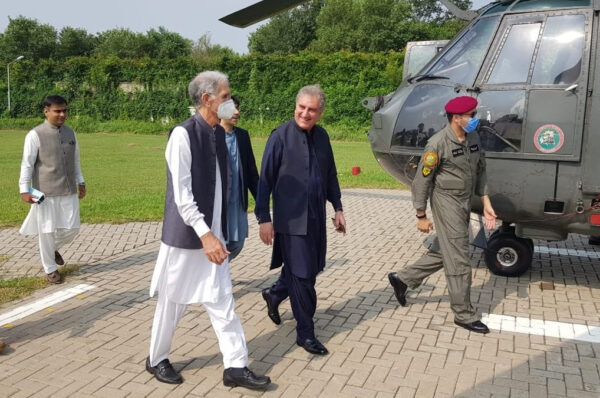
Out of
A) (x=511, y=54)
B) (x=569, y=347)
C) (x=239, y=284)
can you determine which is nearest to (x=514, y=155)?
(x=511, y=54)

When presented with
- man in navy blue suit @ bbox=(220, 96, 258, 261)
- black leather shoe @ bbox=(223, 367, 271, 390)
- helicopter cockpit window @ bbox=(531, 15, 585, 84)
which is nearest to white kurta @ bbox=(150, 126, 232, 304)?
black leather shoe @ bbox=(223, 367, 271, 390)

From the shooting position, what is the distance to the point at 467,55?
5883 mm

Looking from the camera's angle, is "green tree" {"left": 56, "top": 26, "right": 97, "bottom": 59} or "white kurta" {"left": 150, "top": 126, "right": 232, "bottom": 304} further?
"green tree" {"left": 56, "top": 26, "right": 97, "bottom": 59}

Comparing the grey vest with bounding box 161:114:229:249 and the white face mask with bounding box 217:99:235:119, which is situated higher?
the white face mask with bounding box 217:99:235:119

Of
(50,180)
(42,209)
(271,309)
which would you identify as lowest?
(271,309)

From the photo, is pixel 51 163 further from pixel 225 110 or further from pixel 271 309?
pixel 225 110

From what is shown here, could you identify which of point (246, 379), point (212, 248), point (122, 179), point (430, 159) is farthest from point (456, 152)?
point (122, 179)

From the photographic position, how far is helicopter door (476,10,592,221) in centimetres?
523

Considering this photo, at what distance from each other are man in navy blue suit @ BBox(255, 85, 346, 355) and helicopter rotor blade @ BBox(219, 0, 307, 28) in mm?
1883

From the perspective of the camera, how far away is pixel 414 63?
7172mm

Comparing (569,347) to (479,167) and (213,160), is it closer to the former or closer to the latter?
(479,167)

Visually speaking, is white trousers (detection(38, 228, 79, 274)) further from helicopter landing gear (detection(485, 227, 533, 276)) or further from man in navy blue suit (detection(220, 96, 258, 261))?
helicopter landing gear (detection(485, 227, 533, 276))

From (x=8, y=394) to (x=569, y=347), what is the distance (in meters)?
4.04

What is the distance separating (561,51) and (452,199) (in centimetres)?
202
